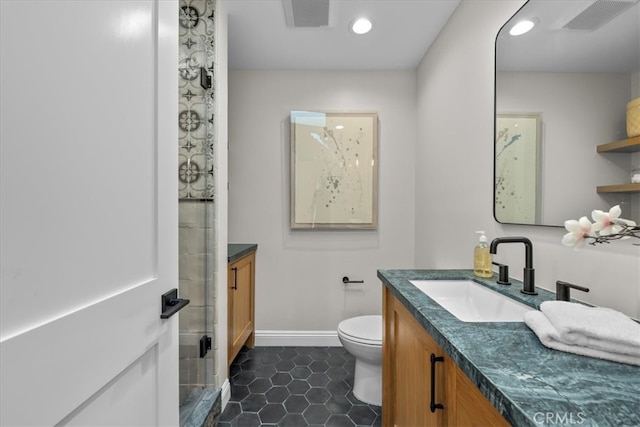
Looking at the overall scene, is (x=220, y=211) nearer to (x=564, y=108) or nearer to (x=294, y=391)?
(x=294, y=391)

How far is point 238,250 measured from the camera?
2.16 m

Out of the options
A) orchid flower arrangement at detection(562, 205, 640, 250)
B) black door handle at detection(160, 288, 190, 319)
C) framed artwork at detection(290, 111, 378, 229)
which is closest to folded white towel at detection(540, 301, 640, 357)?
orchid flower arrangement at detection(562, 205, 640, 250)

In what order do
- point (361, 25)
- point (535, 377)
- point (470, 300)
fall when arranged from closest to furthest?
point (535, 377), point (470, 300), point (361, 25)

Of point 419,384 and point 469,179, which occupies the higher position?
point 469,179

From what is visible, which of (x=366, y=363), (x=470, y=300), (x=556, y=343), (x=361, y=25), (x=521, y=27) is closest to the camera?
(x=556, y=343)

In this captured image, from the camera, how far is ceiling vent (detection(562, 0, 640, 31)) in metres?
0.85

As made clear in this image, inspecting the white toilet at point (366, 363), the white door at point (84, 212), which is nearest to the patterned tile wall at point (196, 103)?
the white door at point (84, 212)

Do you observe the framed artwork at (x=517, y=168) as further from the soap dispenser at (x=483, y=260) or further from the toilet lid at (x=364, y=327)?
the toilet lid at (x=364, y=327)

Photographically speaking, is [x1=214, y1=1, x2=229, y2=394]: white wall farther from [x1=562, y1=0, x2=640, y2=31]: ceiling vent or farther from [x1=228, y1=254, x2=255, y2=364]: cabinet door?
[x1=562, y1=0, x2=640, y2=31]: ceiling vent

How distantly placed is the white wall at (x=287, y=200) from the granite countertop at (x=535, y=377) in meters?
1.69

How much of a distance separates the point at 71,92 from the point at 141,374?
676 mm

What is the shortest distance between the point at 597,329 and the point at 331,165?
6.64ft

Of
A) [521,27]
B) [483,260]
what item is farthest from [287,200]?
[521,27]

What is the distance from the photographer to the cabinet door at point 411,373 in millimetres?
856
